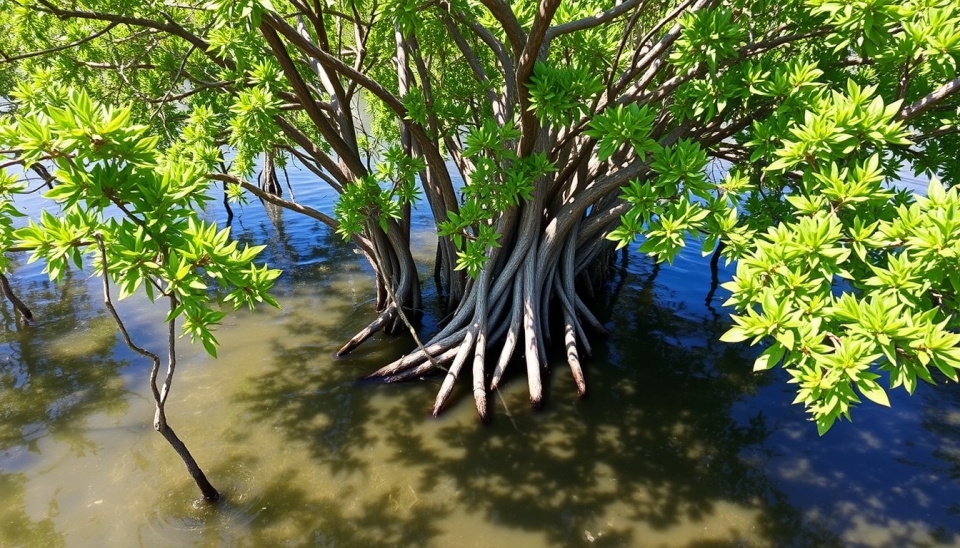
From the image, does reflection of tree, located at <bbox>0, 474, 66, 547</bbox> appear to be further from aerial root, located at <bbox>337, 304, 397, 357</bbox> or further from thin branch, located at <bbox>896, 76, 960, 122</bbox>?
thin branch, located at <bbox>896, 76, 960, 122</bbox>

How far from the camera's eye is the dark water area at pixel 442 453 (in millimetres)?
4504

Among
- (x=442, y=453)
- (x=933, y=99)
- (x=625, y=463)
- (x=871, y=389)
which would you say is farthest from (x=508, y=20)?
(x=625, y=463)

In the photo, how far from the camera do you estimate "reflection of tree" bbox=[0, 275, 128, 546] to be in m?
4.74

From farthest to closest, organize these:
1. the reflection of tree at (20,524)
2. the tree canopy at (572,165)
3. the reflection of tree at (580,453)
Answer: the reflection of tree at (580,453), the reflection of tree at (20,524), the tree canopy at (572,165)

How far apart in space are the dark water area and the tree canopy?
67 centimetres

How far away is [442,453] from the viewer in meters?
5.39

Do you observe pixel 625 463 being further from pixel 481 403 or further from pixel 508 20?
pixel 508 20

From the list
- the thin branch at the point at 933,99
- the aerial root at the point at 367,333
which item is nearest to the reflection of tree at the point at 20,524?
the aerial root at the point at 367,333

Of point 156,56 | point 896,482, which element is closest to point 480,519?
point 896,482

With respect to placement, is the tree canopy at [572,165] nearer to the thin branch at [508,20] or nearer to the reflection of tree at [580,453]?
the thin branch at [508,20]

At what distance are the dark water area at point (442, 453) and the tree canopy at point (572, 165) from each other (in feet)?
2.21

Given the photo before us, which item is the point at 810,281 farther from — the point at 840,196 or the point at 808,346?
the point at 840,196

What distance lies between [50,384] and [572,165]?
7497 mm

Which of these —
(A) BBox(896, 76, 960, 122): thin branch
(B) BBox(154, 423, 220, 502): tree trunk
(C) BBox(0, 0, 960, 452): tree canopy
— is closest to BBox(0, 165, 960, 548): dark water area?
(B) BBox(154, 423, 220, 502): tree trunk
